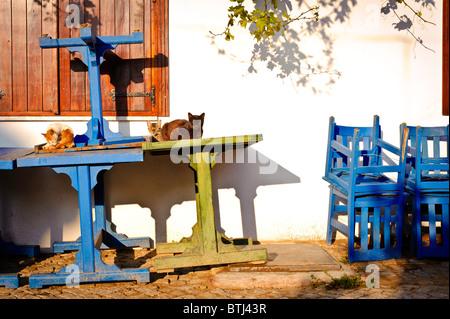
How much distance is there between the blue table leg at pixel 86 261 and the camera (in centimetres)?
331

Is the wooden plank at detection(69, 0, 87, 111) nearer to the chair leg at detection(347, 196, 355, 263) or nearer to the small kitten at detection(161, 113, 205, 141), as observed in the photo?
the small kitten at detection(161, 113, 205, 141)

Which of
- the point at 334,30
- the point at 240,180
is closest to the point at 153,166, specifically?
the point at 240,180

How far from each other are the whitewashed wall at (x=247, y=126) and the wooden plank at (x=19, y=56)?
0.74 ft

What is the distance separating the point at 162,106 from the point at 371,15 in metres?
2.13

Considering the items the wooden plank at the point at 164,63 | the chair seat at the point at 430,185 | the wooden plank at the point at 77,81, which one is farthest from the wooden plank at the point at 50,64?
the chair seat at the point at 430,185

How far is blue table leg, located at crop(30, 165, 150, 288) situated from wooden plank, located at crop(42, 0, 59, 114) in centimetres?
129

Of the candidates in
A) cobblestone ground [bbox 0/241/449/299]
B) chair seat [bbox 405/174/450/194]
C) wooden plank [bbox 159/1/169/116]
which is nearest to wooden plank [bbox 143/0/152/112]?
wooden plank [bbox 159/1/169/116]

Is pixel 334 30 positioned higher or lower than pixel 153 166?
higher

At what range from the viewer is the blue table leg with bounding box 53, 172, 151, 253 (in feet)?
14.0

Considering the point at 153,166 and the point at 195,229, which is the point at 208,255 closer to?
the point at 195,229

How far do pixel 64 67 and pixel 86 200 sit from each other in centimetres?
161

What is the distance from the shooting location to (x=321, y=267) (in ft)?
11.7

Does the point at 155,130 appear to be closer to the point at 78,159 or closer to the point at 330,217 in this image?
the point at 78,159

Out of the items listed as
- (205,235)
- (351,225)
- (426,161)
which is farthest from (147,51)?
(426,161)
